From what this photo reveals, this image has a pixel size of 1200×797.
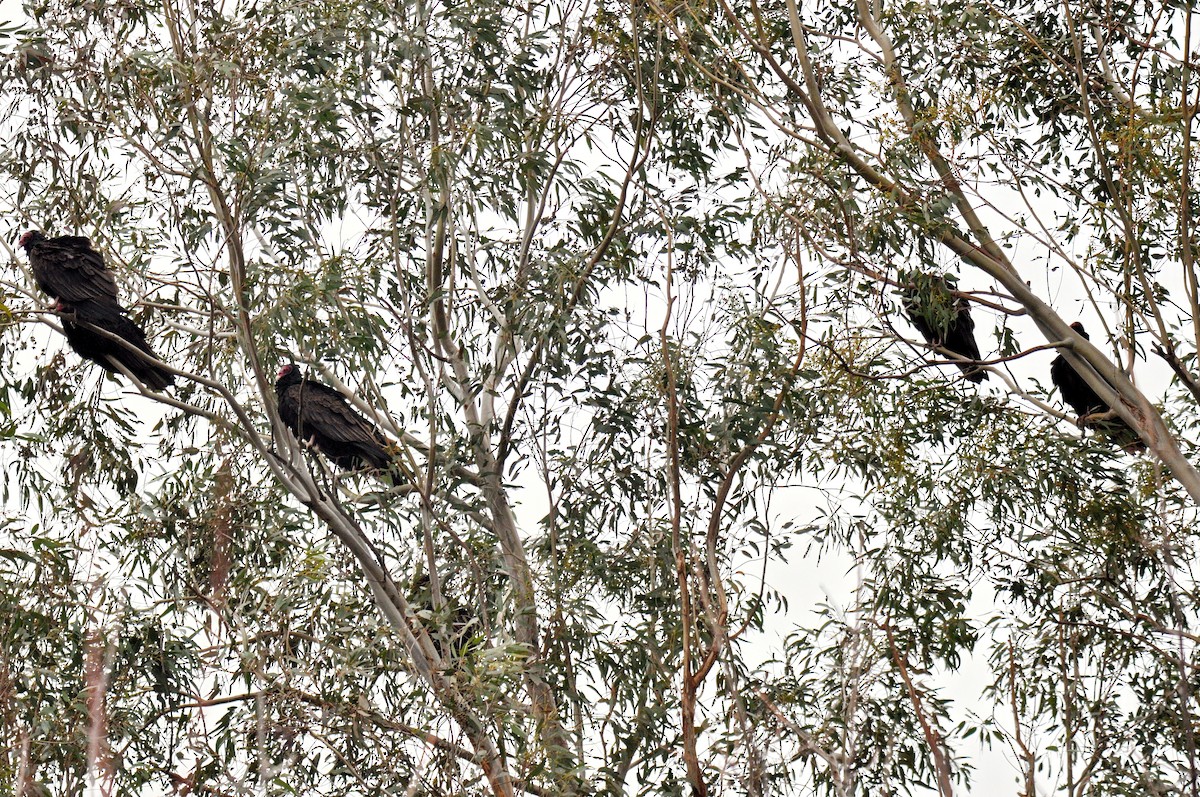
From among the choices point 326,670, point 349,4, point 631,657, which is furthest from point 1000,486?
point 349,4

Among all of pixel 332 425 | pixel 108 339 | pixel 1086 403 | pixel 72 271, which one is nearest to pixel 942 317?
pixel 1086 403

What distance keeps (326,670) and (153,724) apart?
0.80 metres

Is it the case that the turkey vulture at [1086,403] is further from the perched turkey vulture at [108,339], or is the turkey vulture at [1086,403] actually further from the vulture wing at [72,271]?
the vulture wing at [72,271]

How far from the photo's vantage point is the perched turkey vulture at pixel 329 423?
6.08 m

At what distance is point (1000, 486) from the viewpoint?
251 inches

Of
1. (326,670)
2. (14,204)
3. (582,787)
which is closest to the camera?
(582,787)

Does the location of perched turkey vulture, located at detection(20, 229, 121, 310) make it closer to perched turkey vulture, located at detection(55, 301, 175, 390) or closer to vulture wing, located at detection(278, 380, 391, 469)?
perched turkey vulture, located at detection(55, 301, 175, 390)

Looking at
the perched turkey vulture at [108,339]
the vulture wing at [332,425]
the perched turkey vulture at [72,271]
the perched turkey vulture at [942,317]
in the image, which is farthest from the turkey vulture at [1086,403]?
the perched turkey vulture at [72,271]

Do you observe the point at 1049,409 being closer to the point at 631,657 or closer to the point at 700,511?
the point at 700,511

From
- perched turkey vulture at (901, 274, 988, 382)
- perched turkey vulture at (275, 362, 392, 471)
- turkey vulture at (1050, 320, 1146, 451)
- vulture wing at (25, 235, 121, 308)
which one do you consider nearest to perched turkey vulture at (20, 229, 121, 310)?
vulture wing at (25, 235, 121, 308)

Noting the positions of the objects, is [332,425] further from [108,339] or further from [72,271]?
[72,271]

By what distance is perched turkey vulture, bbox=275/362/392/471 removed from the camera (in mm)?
6082

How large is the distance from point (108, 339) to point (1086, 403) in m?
4.25

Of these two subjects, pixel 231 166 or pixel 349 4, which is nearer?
pixel 231 166
